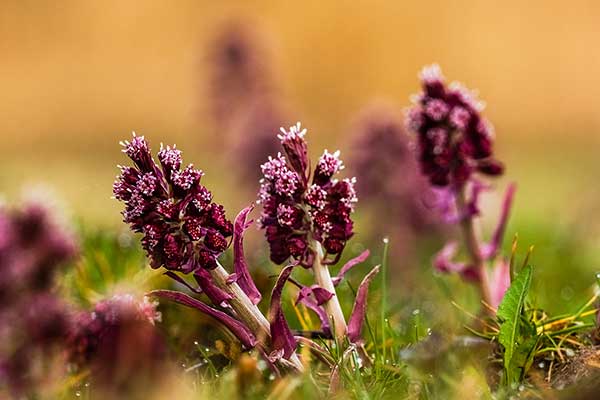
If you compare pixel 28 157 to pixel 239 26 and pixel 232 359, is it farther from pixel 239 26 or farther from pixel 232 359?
pixel 232 359

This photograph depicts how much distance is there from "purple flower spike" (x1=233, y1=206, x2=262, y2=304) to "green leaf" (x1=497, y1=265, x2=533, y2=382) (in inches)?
30.4

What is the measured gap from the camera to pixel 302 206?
288 centimetres

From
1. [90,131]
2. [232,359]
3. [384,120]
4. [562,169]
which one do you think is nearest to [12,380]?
[232,359]

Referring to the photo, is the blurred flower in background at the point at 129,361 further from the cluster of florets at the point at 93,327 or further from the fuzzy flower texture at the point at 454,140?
the fuzzy flower texture at the point at 454,140

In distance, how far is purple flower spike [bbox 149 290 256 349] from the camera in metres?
2.72

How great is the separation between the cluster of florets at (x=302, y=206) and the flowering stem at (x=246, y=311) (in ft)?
0.53

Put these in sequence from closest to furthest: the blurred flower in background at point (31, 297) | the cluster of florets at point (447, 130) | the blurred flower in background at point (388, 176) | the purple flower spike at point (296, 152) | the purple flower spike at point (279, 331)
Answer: the purple flower spike at point (279, 331)
the purple flower spike at point (296, 152)
the blurred flower in background at point (31, 297)
the cluster of florets at point (447, 130)
the blurred flower in background at point (388, 176)

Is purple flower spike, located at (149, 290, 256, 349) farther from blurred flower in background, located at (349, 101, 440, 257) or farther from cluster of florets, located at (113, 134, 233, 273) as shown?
blurred flower in background, located at (349, 101, 440, 257)

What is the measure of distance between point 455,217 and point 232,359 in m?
1.51

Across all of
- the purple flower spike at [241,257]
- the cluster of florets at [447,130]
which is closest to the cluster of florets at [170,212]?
the purple flower spike at [241,257]

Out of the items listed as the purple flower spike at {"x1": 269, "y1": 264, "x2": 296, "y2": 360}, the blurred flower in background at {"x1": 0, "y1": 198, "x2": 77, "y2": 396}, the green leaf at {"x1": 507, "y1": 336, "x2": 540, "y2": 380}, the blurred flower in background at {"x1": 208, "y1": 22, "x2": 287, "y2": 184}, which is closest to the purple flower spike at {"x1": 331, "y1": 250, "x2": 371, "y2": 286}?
the purple flower spike at {"x1": 269, "y1": 264, "x2": 296, "y2": 360}

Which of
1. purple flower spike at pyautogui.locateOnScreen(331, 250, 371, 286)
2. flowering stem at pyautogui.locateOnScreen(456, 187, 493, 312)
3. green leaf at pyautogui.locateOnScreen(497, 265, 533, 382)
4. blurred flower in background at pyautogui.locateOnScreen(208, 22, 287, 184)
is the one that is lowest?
green leaf at pyautogui.locateOnScreen(497, 265, 533, 382)

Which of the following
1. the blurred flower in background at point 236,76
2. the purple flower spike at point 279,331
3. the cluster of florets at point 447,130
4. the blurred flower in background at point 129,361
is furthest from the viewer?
the blurred flower in background at point 236,76

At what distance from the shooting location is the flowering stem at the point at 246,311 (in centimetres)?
279
